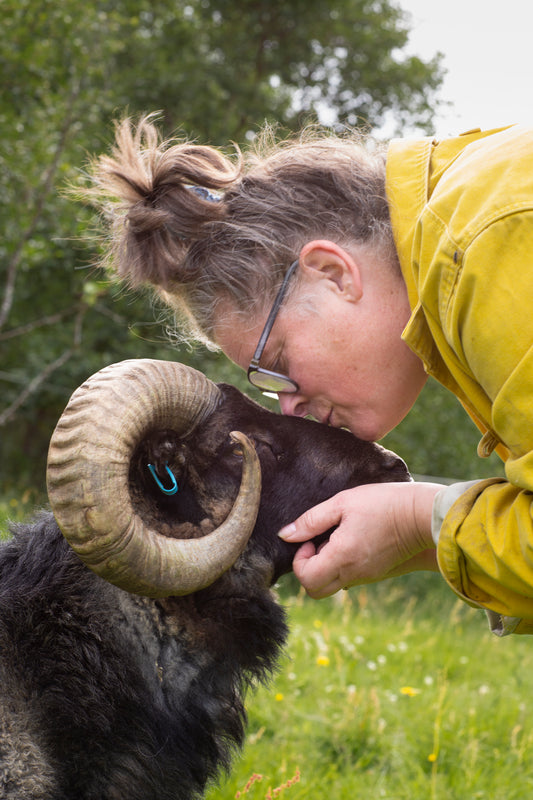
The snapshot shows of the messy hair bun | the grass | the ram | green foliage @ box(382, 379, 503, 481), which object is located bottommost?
green foliage @ box(382, 379, 503, 481)

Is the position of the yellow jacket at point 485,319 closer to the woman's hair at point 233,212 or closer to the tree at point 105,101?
the woman's hair at point 233,212

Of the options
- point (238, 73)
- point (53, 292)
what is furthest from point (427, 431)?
point (238, 73)

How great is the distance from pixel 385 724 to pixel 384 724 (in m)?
0.10

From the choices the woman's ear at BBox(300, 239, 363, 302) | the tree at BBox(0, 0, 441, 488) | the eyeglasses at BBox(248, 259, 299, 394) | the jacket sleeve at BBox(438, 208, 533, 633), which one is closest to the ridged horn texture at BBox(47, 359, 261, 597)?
the eyeglasses at BBox(248, 259, 299, 394)

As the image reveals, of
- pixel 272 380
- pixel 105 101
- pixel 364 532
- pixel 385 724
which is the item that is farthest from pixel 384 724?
pixel 105 101

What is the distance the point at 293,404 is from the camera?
291 centimetres

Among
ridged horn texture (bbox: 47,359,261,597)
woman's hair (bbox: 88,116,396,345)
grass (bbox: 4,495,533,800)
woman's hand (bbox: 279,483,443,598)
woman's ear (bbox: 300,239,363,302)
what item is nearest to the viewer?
ridged horn texture (bbox: 47,359,261,597)

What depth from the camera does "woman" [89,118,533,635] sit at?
217 cm

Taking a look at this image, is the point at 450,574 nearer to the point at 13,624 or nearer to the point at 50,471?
the point at 50,471

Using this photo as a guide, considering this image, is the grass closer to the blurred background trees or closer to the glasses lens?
the glasses lens

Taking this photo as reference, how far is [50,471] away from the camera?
2250mm

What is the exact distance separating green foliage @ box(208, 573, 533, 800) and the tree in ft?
14.0

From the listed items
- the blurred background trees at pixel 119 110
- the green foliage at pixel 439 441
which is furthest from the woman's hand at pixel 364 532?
the green foliage at pixel 439 441

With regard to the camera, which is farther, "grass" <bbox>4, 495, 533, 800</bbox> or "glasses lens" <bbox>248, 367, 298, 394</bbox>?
"grass" <bbox>4, 495, 533, 800</bbox>
